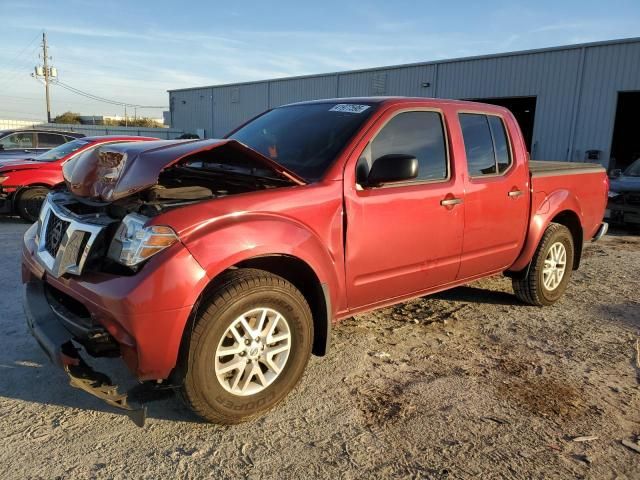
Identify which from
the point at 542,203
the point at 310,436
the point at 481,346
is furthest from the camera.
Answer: the point at 542,203

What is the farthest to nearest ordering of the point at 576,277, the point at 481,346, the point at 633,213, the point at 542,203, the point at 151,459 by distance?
the point at 633,213 < the point at 576,277 < the point at 542,203 < the point at 481,346 < the point at 151,459

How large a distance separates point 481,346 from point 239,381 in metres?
2.14

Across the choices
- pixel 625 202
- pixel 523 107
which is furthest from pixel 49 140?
pixel 523 107

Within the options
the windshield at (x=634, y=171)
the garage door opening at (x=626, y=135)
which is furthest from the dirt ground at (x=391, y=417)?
the garage door opening at (x=626, y=135)

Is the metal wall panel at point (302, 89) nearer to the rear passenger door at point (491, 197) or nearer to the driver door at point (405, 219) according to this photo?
the rear passenger door at point (491, 197)

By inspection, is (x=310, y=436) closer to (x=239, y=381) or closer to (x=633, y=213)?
(x=239, y=381)

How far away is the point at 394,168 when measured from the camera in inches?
127

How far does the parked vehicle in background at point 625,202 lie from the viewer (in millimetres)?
9344

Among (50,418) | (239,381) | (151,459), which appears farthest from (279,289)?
(50,418)

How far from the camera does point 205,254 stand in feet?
8.46

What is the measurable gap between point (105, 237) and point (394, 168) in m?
1.74

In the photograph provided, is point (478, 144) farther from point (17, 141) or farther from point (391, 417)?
point (17, 141)

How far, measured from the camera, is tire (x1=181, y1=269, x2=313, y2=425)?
2611mm

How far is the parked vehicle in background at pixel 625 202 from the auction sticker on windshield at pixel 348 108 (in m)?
7.78
